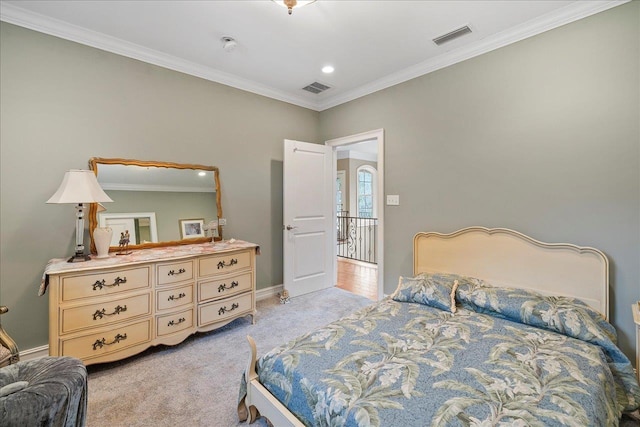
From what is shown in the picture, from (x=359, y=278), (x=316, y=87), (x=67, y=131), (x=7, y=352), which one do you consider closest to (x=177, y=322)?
(x=7, y=352)

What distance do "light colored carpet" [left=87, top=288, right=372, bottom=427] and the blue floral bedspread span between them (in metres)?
0.60

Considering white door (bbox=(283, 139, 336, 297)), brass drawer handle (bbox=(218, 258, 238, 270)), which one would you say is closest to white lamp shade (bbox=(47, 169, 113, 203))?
brass drawer handle (bbox=(218, 258, 238, 270))

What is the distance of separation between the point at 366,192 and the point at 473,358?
24.1 feet

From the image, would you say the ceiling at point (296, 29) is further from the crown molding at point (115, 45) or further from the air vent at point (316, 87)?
the air vent at point (316, 87)

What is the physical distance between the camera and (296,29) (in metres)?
2.40

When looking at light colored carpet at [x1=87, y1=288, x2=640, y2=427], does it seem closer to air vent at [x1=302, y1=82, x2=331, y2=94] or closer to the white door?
the white door

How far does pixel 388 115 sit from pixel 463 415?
310 centimetres

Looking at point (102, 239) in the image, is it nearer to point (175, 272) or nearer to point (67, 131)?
point (175, 272)

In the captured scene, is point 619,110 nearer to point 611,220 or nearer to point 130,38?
point 611,220

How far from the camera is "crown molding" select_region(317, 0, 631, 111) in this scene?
206 centimetres

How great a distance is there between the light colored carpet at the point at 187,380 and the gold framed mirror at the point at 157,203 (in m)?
1.05

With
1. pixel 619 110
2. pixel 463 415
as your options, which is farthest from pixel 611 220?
pixel 463 415

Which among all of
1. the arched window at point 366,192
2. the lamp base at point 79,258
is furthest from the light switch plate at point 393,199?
the arched window at point 366,192

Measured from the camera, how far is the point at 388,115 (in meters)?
3.39
